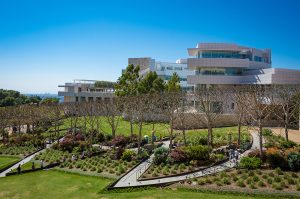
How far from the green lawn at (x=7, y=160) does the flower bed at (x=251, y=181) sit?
942 inches

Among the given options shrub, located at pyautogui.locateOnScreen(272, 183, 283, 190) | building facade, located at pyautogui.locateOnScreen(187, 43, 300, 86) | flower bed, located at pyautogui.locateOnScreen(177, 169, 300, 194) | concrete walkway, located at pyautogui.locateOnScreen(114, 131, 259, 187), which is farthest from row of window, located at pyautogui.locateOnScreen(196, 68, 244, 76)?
shrub, located at pyautogui.locateOnScreen(272, 183, 283, 190)

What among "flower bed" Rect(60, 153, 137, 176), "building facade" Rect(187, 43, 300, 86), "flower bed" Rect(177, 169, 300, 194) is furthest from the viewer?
"building facade" Rect(187, 43, 300, 86)

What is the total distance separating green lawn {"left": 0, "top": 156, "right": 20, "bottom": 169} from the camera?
35975mm

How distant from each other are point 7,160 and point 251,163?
3198 cm

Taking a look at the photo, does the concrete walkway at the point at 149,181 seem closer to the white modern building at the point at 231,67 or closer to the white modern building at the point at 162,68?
the white modern building at the point at 231,67

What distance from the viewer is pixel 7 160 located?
127 feet

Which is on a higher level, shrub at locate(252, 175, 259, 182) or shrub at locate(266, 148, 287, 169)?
shrub at locate(266, 148, 287, 169)

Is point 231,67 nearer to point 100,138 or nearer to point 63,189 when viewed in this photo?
point 100,138

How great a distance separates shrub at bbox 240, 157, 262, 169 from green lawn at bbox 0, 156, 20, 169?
2856 cm

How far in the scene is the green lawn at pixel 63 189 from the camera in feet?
75.1

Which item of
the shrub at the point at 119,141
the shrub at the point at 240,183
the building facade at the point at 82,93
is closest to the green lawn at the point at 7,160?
the shrub at the point at 119,141

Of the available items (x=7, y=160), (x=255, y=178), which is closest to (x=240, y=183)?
(x=255, y=178)

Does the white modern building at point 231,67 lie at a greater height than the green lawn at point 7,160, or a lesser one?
greater

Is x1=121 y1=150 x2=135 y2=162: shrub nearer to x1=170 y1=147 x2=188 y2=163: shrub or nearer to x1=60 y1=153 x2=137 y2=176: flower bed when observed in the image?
x1=60 y1=153 x2=137 y2=176: flower bed
